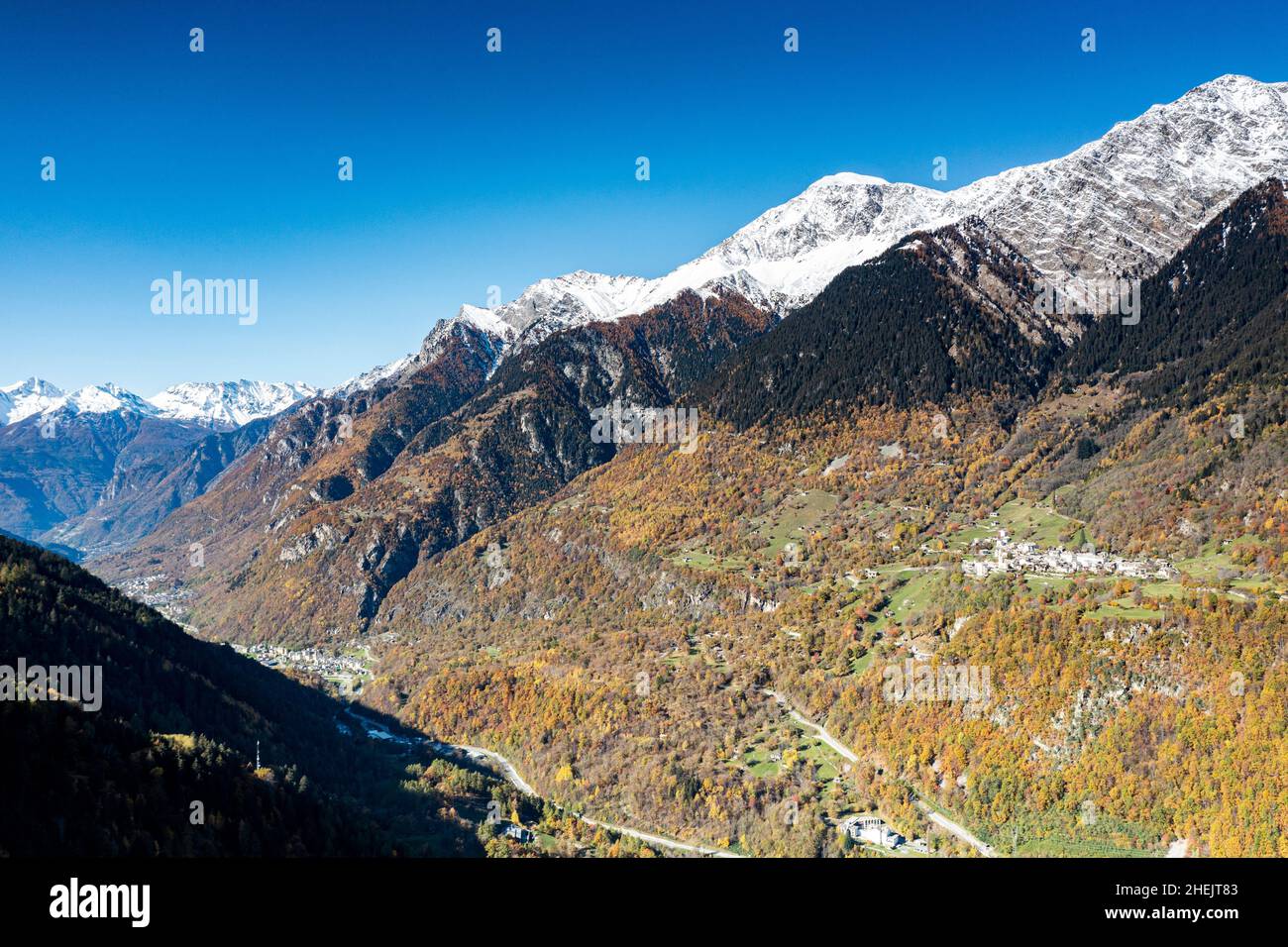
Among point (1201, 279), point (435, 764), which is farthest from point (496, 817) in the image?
point (1201, 279)

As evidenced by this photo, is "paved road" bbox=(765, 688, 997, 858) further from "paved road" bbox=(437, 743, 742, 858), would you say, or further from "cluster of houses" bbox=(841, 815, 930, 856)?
"paved road" bbox=(437, 743, 742, 858)

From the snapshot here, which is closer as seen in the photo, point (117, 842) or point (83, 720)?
point (117, 842)

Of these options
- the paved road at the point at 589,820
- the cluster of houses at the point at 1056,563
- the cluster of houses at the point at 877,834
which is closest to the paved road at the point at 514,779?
the paved road at the point at 589,820

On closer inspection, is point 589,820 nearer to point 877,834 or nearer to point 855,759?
point 855,759

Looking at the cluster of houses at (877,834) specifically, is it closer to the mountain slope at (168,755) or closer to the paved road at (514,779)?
the paved road at (514,779)

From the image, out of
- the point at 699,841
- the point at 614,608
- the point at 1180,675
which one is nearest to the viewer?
the point at 1180,675

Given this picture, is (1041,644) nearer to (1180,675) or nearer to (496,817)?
(1180,675)
